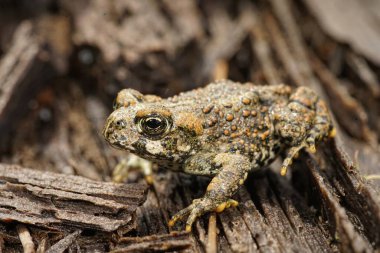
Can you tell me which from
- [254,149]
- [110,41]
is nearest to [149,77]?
[110,41]

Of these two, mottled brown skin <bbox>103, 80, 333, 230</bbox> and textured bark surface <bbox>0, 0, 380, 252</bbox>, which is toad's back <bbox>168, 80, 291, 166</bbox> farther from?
textured bark surface <bbox>0, 0, 380, 252</bbox>

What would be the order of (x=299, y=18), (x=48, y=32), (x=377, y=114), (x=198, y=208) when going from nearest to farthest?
(x=198, y=208), (x=377, y=114), (x=48, y=32), (x=299, y=18)

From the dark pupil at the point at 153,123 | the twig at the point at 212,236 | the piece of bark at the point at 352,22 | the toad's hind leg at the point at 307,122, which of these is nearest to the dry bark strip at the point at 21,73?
the dark pupil at the point at 153,123

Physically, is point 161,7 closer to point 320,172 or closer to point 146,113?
point 146,113

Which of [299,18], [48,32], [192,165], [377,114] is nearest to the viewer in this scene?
[192,165]

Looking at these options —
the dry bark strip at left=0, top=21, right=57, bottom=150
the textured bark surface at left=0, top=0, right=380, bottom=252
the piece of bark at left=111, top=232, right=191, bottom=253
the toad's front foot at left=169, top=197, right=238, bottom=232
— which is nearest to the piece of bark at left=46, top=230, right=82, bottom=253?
the textured bark surface at left=0, top=0, right=380, bottom=252

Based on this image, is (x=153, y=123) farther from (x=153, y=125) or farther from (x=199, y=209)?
(x=199, y=209)

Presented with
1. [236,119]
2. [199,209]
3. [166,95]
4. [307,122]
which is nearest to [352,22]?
[307,122]
